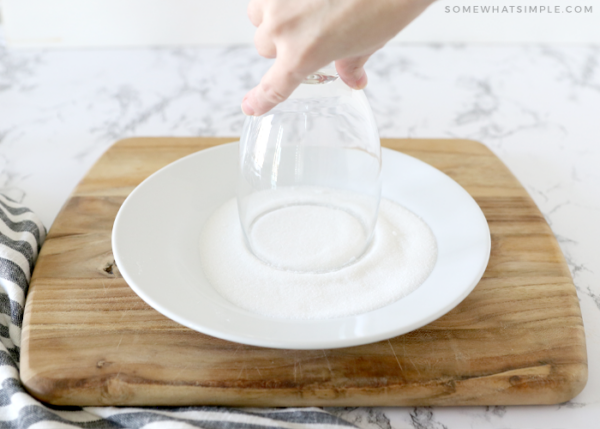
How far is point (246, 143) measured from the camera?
2.08 ft

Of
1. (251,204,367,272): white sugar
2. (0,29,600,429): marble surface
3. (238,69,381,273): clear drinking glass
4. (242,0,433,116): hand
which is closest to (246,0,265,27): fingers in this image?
(242,0,433,116): hand

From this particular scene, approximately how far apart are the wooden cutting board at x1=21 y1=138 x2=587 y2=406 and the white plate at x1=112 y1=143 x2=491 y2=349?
0.15ft

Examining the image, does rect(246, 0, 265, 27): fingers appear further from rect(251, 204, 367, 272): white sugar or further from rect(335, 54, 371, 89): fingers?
rect(251, 204, 367, 272): white sugar

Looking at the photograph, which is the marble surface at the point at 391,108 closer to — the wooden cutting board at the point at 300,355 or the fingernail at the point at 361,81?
the wooden cutting board at the point at 300,355

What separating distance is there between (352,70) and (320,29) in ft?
0.51

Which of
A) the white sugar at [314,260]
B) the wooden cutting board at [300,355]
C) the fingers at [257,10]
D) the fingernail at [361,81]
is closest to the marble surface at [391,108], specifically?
the wooden cutting board at [300,355]

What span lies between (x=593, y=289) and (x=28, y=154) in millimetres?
839

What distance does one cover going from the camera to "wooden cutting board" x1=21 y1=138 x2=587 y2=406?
0.49m

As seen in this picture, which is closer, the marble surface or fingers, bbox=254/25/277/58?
fingers, bbox=254/25/277/58

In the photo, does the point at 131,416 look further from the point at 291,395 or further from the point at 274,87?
the point at 274,87

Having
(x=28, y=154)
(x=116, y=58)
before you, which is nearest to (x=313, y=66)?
(x=28, y=154)

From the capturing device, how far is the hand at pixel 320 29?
1.37ft

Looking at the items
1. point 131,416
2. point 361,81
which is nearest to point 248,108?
point 361,81

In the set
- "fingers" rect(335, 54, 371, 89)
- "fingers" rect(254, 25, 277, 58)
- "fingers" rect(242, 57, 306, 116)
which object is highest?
"fingers" rect(254, 25, 277, 58)
